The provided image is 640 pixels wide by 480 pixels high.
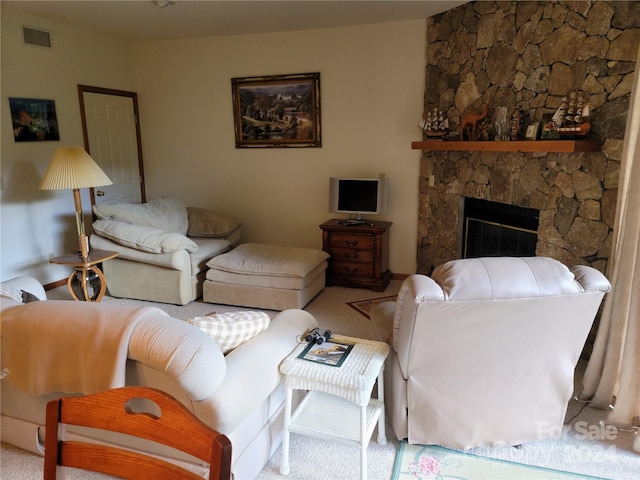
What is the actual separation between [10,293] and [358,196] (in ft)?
10.3

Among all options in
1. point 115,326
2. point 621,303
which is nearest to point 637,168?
point 621,303

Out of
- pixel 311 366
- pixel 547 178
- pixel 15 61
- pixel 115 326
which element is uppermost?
pixel 15 61

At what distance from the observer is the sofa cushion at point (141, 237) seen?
12.8ft

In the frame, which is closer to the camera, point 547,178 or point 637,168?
point 637,168

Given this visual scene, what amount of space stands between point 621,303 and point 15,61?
16.2ft

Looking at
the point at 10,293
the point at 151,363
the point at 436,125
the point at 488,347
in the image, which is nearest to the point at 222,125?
the point at 436,125

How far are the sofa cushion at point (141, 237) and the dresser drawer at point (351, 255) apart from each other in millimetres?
1364

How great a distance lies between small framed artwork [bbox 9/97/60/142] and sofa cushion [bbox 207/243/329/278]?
6.64 feet

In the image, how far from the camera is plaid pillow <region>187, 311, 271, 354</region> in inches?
74.0

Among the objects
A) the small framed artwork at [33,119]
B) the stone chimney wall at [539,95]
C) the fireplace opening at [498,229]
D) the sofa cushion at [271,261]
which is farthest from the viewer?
the small framed artwork at [33,119]

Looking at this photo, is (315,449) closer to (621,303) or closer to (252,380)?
(252,380)

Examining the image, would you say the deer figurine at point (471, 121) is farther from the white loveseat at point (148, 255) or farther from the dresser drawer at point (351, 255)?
the white loveseat at point (148, 255)

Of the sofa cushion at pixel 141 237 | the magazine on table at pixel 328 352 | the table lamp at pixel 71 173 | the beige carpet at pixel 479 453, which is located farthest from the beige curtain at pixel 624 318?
the table lamp at pixel 71 173

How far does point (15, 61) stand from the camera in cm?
399
